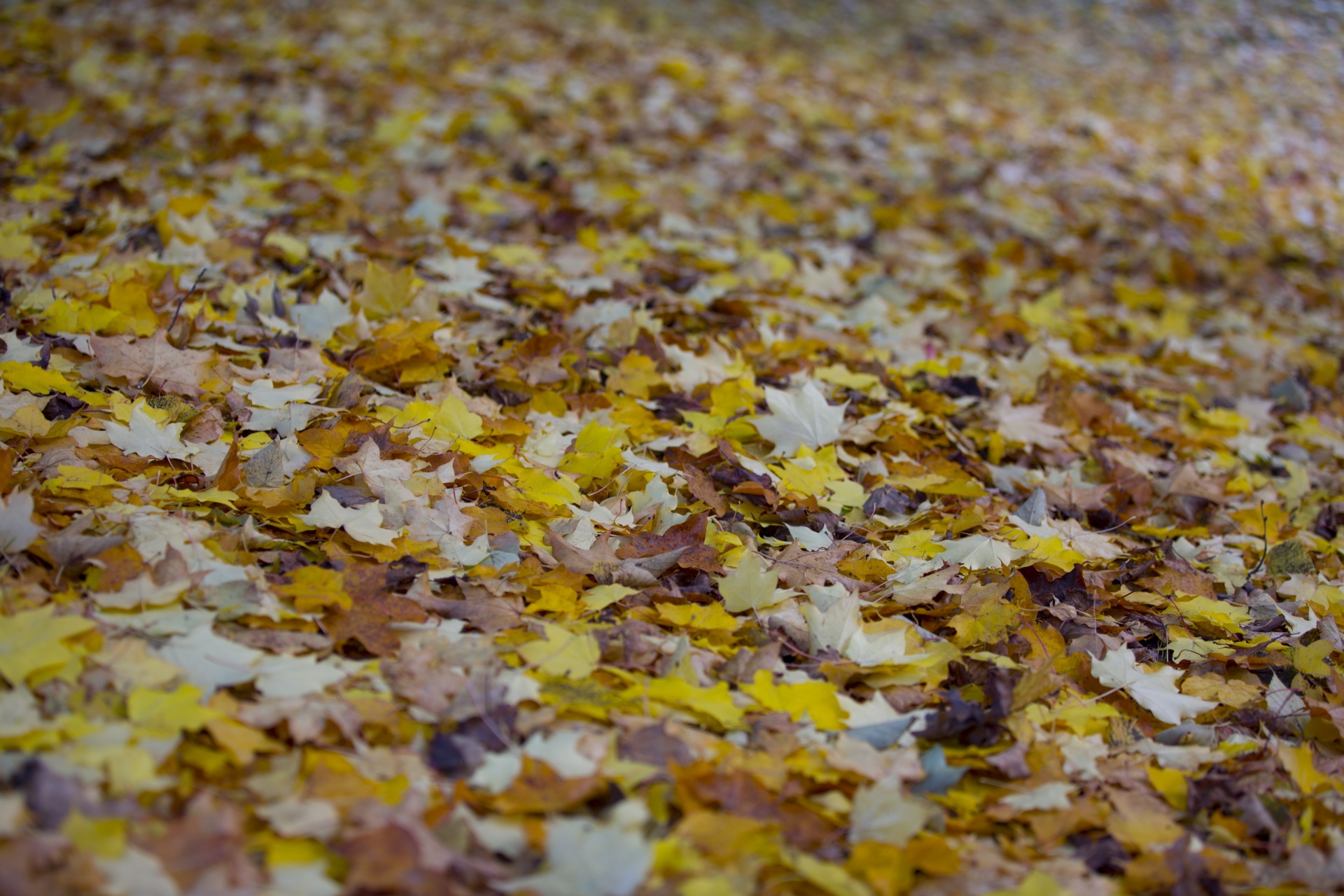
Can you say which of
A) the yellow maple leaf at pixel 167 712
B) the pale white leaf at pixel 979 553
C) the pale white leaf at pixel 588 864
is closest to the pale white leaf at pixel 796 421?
the pale white leaf at pixel 979 553

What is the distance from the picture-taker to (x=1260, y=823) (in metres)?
1.43

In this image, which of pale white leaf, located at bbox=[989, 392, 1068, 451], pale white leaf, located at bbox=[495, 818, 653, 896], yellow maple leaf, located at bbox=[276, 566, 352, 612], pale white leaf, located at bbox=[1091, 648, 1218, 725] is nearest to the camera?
pale white leaf, located at bbox=[495, 818, 653, 896]

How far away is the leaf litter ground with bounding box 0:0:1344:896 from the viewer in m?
1.25

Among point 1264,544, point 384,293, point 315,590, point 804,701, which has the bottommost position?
point 1264,544

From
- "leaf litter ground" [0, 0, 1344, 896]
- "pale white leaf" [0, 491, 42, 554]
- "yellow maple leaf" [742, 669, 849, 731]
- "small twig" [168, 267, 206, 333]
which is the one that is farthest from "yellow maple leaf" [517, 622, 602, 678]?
"small twig" [168, 267, 206, 333]

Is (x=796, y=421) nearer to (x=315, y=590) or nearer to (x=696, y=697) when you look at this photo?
(x=696, y=697)

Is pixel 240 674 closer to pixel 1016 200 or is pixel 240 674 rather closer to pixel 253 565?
pixel 253 565

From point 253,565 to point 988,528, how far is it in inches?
60.2

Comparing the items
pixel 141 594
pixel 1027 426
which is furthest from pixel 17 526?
pixel 1027 426

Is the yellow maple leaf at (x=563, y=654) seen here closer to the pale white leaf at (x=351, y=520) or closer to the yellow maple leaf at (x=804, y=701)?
the yellow maple leaf at (x=804, y=701)

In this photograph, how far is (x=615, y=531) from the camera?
188cm

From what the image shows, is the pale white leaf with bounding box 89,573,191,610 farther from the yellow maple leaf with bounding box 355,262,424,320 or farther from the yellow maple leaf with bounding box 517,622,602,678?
the yellow maple leaf with bounding box 355,262,424,320

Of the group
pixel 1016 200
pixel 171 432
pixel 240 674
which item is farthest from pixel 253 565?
pixel 1016 200

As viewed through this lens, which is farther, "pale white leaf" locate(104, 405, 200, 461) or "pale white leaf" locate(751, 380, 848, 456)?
"pale white leaf" locate(751, 380, 848, 456)
